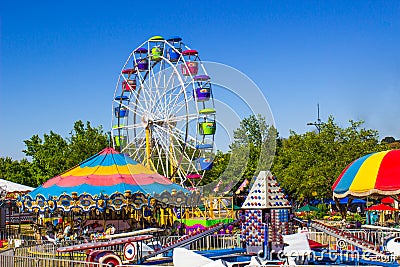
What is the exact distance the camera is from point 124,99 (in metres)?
36.1

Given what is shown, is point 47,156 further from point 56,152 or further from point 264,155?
point 264,155

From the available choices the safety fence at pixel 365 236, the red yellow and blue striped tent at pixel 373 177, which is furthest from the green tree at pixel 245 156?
the red yellow and blue striped tent at pixel 373 177

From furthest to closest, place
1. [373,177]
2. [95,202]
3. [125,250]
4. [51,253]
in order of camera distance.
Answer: [95,202] < [51,253] < [373,177] < [125,250]

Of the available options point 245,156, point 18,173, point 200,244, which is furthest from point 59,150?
point 200,244

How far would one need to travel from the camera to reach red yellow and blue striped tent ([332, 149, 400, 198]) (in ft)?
51.2

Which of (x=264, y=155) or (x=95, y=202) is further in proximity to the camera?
(x=264, y=155)

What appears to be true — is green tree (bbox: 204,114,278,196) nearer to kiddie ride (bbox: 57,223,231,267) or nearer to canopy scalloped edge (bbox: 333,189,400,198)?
canopy scalloped edge (bbox: 333,189,400,198)

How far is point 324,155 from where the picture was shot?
37.7 metres

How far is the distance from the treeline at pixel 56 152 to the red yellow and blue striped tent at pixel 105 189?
1761cm

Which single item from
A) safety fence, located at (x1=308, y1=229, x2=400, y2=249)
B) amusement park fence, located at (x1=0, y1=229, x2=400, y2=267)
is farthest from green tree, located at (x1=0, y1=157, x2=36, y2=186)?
safety fence, located at (x1=308, y1=229, x2=400, y2=249)

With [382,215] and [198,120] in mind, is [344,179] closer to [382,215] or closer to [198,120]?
[198,120]

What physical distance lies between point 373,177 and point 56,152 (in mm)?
31444

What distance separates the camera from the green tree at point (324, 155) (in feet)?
118

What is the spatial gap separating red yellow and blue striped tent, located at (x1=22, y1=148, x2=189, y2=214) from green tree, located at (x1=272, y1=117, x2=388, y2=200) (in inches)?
550
